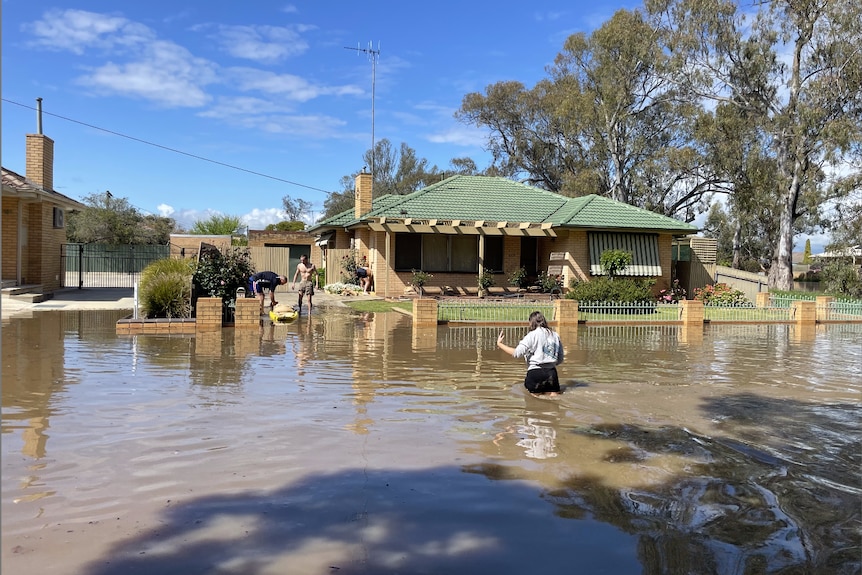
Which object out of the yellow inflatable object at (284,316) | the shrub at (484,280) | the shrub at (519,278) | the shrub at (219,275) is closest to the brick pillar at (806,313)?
the shrub at (519,278)

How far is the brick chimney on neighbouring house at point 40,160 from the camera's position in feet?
72.8

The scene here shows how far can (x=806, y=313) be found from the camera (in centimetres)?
1853

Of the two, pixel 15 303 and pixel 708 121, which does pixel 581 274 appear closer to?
pixel 708 121

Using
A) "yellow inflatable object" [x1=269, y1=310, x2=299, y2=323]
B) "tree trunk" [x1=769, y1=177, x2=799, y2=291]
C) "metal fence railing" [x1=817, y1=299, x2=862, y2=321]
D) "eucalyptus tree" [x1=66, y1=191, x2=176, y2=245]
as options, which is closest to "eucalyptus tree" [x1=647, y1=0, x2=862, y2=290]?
"tree trunk" [x1=769, y1=177, x2=799, y2=291]

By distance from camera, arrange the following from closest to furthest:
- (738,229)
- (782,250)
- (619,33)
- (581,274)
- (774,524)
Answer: (774,524)
(581,274)
(782,250)
(619,33)
(738,229)

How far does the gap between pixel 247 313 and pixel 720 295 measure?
55.6 ft

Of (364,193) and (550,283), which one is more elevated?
(364,193)

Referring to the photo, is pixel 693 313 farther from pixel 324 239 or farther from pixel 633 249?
pixel 324 239

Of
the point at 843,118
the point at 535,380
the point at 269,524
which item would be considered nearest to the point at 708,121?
the point at 843,118

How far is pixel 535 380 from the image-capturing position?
28.5ft

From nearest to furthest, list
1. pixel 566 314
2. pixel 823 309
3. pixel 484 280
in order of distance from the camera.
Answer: pixel 566 314
pixel 823 309
pixel 484 280

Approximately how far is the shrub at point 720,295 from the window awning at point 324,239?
53.5 feet

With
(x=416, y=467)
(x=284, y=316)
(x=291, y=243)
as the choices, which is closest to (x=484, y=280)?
(x=284, y=316)

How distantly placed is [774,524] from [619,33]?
117 ft
